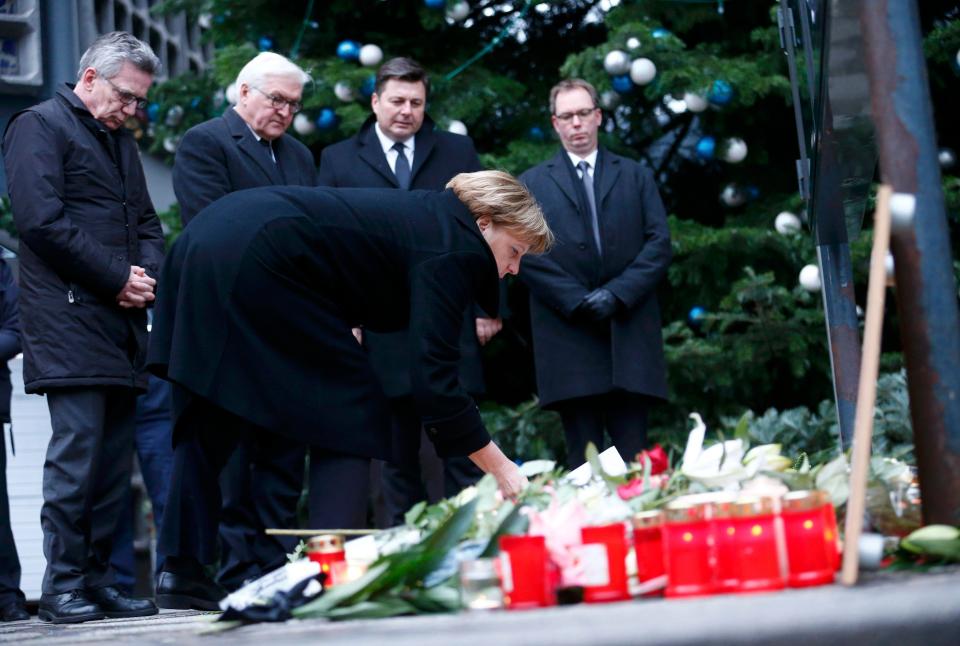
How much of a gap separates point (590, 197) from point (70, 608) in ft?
8.74

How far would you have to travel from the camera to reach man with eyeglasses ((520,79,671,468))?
567 cm

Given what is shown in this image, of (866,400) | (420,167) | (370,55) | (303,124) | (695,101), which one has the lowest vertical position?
(866,400)

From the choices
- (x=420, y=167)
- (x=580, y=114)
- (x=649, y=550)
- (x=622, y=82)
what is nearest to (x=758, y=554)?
(x=649, y=550)

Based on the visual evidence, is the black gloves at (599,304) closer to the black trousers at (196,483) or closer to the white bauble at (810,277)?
the white bauble at (810,277)

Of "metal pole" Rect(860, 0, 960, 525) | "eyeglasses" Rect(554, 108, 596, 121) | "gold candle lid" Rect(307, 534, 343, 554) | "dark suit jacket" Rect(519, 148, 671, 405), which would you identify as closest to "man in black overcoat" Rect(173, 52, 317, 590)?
"dark suit jacket" Rect(519, 148, 671, 405)

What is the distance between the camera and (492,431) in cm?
703

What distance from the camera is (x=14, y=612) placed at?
16.3ft

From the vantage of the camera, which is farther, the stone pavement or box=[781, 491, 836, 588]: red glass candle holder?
box=[781, 491, 836, 588]: red glass candle holder

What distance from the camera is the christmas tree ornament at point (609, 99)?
6953mm

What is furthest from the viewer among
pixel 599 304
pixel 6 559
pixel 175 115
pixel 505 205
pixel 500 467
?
pixel 175 115

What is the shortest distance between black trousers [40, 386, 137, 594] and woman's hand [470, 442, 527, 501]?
140 cm

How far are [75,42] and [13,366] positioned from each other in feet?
7.68

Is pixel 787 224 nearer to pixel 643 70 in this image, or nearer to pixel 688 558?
pixel 643 70

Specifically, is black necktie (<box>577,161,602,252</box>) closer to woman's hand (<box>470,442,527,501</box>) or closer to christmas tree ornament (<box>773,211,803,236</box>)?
christmas tree ornament (<box>773,211,803,236</box>)
